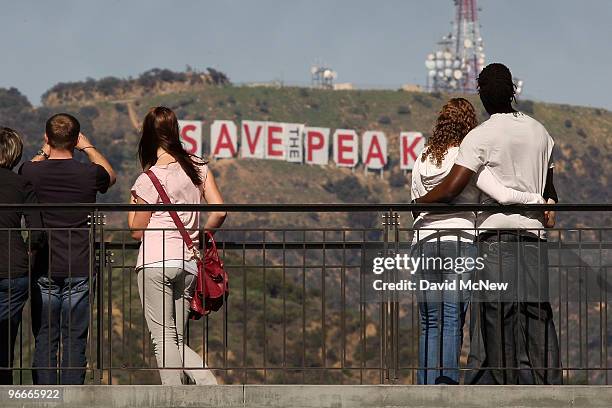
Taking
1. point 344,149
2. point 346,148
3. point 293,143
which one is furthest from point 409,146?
point 293,143

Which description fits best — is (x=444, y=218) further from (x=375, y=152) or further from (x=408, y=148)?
(x=375, y=152)

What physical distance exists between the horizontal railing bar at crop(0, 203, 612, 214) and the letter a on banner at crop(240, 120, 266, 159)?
15335cm

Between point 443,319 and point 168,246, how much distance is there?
1755 millimetres

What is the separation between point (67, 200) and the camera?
899cm

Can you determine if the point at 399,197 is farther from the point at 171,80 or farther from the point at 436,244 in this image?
the point at 436,244

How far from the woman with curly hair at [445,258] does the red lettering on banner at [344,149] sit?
158 meters

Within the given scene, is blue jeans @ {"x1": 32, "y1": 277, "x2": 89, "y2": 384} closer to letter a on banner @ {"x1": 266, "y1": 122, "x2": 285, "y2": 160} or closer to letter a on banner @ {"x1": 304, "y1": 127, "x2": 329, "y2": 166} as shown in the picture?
letter a on banner @ {"x1": 266, "y1": 122, "x2": 285, "y2": 160}

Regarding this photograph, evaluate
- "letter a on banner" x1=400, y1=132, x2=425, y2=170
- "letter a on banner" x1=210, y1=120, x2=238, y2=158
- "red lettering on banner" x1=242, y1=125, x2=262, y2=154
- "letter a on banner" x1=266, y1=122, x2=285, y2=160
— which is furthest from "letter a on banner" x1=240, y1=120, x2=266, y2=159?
"letter a on banner" x1=400, y1=132, x2=425, y2=170

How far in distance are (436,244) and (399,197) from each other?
163 metres

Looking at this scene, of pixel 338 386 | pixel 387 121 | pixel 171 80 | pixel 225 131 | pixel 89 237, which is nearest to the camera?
pixel 338 386

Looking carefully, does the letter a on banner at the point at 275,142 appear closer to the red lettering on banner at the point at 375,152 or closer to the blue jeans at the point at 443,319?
the red lettering on banner at the point at 375,152

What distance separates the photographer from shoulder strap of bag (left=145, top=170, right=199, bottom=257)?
8.48 meters

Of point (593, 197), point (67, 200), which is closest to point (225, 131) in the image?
point (593, 197)

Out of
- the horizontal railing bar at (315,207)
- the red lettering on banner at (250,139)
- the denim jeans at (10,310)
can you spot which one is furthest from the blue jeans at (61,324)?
the red lettering on banner at (250,139)
